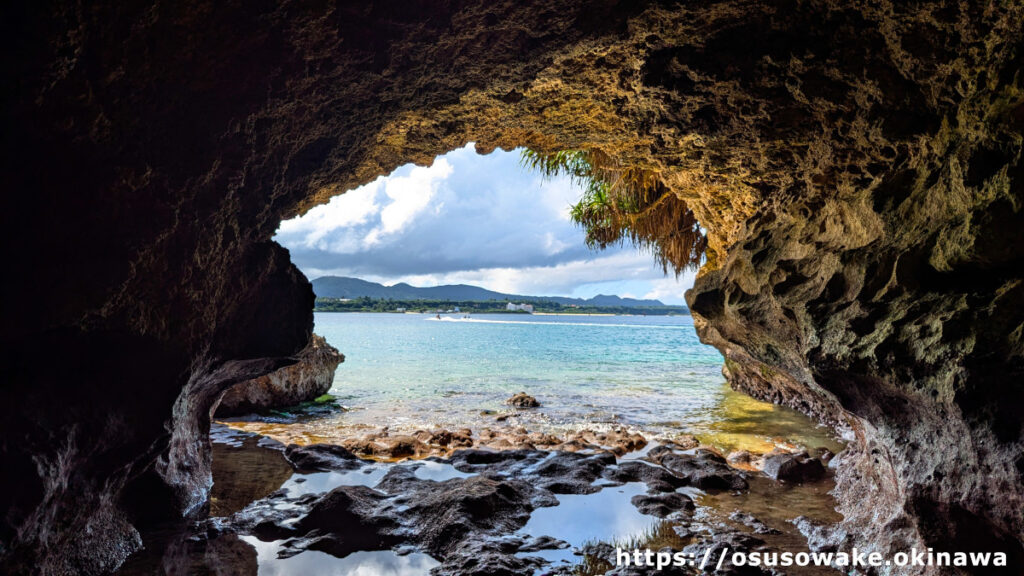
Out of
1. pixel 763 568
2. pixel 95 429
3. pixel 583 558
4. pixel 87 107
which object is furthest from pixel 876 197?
pixel 95 429

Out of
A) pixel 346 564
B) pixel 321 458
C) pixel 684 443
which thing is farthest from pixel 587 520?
pixel 684 443

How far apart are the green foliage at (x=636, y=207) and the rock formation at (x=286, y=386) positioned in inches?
227

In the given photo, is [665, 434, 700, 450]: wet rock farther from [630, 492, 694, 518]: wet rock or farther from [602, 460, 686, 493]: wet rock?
[630, 492, 694, 518]: wet rock

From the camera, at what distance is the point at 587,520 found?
388cm

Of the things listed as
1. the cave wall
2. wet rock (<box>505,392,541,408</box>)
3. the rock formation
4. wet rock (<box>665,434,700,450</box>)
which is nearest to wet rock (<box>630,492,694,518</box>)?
the cave wall

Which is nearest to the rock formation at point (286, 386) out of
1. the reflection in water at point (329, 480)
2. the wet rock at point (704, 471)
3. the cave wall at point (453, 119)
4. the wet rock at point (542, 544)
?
the reflection in water at point (329, 480)

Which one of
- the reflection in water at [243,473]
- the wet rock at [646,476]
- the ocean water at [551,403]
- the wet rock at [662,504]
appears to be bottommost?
the ocean water at [551,403]

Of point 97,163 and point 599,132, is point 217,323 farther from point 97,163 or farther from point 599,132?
point 599,132

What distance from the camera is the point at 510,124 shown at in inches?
189

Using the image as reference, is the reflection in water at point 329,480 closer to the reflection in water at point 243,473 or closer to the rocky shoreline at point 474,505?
the rocky shoreline at point 474,505

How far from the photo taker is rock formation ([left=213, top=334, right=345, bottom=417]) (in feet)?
27.6

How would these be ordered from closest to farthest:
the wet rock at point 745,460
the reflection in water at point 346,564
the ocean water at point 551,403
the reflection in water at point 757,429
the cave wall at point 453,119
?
the cave wall at point 453,119
the reflection in water at point 346,564
the wet rock at point 745,460
the reflection in water at point 757,429
the ocean water at point 551,403

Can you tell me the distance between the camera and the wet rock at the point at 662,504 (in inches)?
158

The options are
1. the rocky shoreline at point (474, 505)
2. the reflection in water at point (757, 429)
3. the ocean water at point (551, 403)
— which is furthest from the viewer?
the ocean water at point (551, 403)
